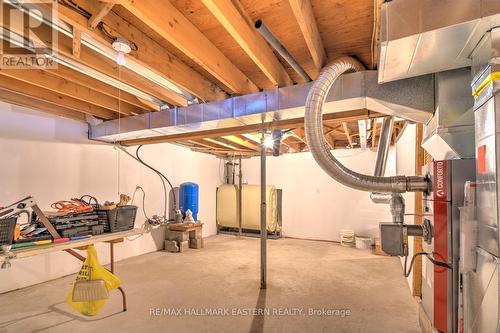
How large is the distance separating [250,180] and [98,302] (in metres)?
4.97

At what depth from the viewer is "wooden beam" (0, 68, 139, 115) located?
7.55 feet

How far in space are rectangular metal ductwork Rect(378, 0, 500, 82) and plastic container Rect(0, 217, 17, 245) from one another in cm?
272

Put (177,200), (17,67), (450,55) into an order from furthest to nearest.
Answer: (177,200), (17,67), (450,55)

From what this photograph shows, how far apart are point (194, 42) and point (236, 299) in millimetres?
2622

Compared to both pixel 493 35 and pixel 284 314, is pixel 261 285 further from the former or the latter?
pixel 493 35

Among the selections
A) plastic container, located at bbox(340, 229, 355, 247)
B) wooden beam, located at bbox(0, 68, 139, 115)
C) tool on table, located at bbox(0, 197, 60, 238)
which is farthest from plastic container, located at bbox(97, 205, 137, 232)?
plastic container, located at bbox(340, 229, 355, 247)

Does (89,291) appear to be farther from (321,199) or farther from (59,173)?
(321,199)

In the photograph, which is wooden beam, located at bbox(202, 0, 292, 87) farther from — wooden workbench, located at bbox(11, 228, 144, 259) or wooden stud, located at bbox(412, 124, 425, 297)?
wooden workbench, located at bbox(11, 228, 144, 259)

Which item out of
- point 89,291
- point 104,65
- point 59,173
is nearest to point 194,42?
point 104,65

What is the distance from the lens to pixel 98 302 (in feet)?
7.29

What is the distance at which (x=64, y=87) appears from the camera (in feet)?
8.69

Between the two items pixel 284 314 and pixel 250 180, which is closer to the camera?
pixel 284 314

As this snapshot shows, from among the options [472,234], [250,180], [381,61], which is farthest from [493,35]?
[250,180]

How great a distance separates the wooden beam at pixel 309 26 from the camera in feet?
4.60
